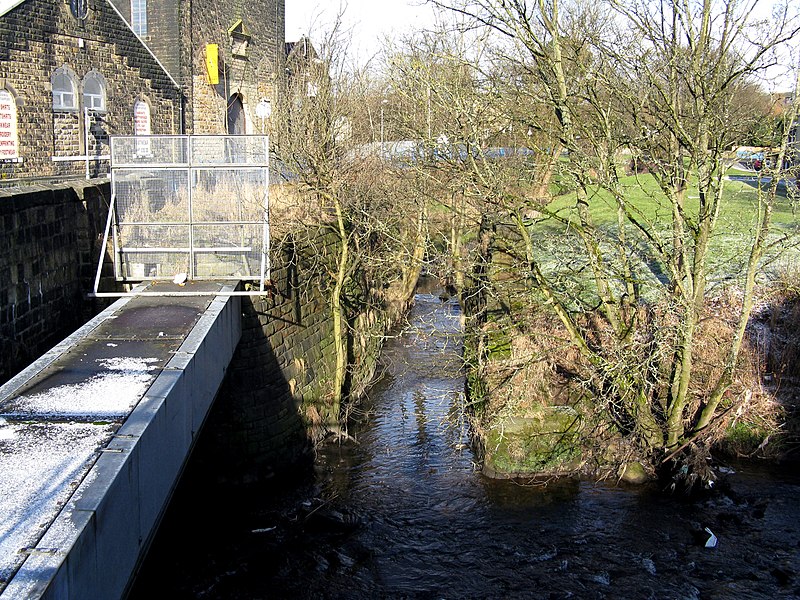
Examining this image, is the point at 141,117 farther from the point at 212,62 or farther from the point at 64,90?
the point at 212,62

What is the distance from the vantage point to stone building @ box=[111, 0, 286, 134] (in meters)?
30.5

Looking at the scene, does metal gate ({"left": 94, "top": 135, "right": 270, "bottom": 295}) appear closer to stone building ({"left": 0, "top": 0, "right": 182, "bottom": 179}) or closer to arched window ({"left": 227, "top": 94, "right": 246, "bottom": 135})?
stone building ({"left": 0, "top": 0, "right": 182, "bottom": 179})

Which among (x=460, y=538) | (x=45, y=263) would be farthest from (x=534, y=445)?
(x=45, y=263)

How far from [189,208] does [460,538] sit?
6.43m

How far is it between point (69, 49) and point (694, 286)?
63.1 feet

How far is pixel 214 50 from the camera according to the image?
103 feet

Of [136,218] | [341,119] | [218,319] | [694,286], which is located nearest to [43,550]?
[218,319]

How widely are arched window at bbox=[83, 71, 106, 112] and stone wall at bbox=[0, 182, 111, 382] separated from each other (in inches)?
509

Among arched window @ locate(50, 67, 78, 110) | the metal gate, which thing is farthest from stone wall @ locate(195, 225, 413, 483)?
arched window @ locate(50, 67, 78, 110)

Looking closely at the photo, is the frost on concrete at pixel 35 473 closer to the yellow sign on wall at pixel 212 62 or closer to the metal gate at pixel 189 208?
the metal gate at pixel 189 208

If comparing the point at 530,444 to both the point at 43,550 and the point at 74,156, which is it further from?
the point at 74,156

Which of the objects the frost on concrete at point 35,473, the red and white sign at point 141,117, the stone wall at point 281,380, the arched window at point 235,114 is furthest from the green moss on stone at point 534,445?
the arched window at point 235,114

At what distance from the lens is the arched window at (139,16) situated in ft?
101

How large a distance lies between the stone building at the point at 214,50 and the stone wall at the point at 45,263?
17.3 m
